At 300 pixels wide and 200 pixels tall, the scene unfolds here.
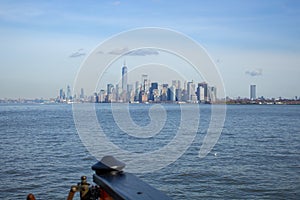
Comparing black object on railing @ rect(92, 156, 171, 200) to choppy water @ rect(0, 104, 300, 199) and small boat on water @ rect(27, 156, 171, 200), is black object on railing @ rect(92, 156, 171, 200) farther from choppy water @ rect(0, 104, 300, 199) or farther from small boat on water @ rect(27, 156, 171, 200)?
choppy water @ rect(0, 104, 300, 199)

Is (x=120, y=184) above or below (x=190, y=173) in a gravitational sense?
above

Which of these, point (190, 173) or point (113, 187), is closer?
point (113, 187)

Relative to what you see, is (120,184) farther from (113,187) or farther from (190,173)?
(190,173)

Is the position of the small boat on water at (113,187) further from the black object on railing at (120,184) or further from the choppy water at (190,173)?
the choppy water at (190,173)

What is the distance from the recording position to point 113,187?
359 centimetres

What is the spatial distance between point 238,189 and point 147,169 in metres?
5.11

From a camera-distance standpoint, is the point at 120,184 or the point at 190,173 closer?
the point at 120,184

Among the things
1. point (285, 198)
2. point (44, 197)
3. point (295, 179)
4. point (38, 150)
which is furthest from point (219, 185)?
point (38, 150)

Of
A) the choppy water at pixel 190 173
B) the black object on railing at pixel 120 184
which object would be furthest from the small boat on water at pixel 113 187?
the choppy water at pixel 190 173

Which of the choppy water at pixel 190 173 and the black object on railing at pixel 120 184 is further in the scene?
the choppy water at pixel 190 173

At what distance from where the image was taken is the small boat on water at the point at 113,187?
3291mm

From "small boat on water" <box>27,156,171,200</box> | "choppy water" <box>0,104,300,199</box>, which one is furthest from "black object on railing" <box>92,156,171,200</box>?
"choppy water" <box>0,104,300,199</box>

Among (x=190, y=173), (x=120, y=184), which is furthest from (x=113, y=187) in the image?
(x=190, y=173)

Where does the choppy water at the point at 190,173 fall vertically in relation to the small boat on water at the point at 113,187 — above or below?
below
